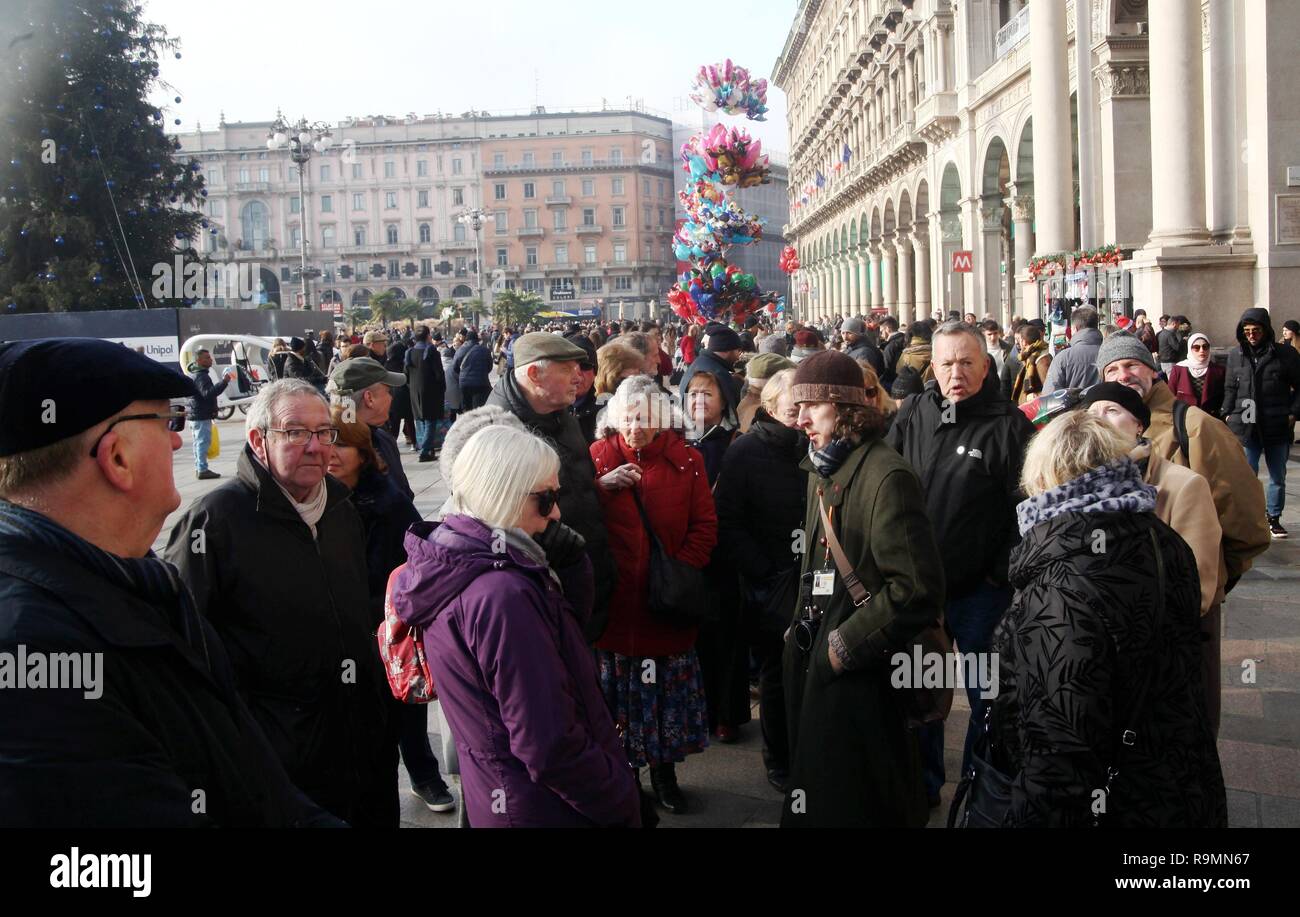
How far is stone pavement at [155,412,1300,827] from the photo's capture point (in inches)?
183

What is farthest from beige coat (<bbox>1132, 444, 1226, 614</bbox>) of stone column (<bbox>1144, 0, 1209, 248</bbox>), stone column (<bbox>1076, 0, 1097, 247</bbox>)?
stone column (<bbox>1076, 0, 1097, 247</bbox>)

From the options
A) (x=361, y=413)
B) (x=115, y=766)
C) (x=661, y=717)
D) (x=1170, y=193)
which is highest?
(x=1170, y=193)

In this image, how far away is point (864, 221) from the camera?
5306 cm

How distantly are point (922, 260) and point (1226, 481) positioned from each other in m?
38.0

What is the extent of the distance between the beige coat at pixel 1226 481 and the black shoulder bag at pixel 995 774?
5.10 ft

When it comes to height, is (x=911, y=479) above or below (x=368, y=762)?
above

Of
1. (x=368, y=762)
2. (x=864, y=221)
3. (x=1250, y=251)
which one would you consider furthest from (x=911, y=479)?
(x=864, y=221)

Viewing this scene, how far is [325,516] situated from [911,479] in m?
1.88

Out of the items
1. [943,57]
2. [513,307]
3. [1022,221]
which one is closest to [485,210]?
[513,307]

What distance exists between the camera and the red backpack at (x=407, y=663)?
322 cm

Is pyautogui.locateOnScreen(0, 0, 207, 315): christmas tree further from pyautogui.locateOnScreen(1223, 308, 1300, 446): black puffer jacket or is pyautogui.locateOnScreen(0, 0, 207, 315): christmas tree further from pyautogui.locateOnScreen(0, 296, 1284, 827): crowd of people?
pyautogui.locateOnScreen(0, 296, 1284, 827): crowd of people

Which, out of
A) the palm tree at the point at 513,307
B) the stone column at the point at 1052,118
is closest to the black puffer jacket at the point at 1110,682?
the stone column at the point at 1052,118
